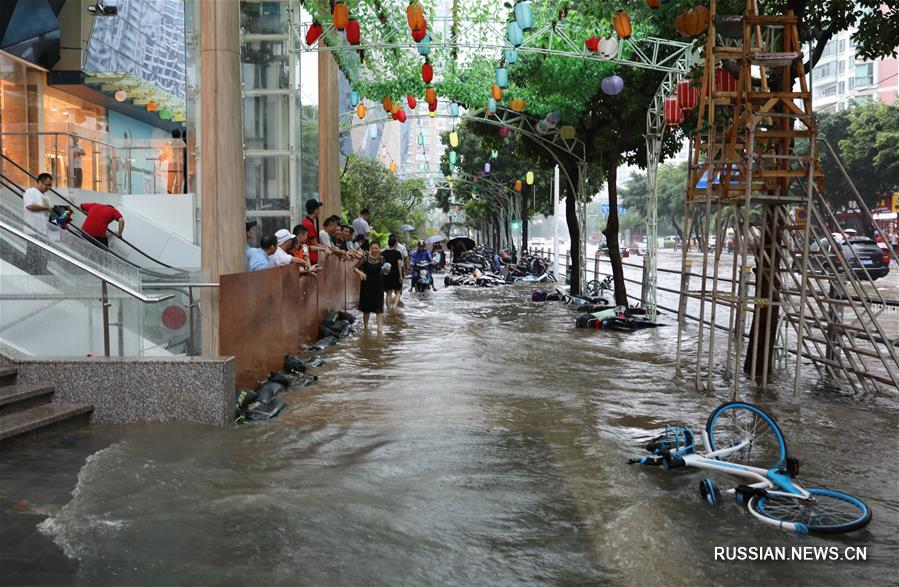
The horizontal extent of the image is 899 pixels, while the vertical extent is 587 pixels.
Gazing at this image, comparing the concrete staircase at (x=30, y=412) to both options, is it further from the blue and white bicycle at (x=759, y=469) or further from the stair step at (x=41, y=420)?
the blue and white bicycle at (x=759, y=469)

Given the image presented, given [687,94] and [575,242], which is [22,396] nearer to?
[687,94]

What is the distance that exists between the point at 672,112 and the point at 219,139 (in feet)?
29.2

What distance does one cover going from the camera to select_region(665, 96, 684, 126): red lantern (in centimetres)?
1540

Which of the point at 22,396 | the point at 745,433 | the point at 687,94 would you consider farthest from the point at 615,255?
the point at 22,396

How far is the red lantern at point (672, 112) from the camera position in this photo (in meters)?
15.4

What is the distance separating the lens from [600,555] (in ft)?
15.8

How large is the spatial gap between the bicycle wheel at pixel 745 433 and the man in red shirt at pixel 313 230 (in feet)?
28.4

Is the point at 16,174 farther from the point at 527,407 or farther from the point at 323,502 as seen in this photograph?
the point at 323,502

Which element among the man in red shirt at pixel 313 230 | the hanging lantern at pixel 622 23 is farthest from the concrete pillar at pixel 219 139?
the hanging lantern at pixel 622 23

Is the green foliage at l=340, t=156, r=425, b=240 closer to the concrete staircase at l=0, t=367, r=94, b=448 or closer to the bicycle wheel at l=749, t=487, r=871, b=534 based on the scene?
the concrete staircase at l=0, t=367, r=94, b=448

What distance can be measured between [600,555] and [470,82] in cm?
2070

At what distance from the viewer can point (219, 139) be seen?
948cm

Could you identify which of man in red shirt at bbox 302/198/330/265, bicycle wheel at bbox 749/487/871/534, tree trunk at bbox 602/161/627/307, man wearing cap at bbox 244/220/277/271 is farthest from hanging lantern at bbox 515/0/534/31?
bicycle wheel at bbox 749/487/871/534

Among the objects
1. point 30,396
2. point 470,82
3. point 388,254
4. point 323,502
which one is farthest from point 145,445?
point 470,82
